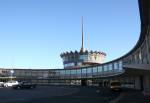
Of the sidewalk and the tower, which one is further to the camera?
the tower

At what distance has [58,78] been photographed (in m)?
142

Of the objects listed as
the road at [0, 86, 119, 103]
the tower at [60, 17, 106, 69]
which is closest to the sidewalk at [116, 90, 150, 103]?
the road at [0, 86, 119, 103]

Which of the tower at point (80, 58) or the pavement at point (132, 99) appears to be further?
the tower at point (80, 58)

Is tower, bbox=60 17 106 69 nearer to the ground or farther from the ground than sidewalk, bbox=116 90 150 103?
farther from the ground

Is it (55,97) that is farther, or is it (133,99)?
(55,97)

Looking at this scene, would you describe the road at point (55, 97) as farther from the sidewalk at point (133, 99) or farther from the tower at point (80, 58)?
the tower at point (80, 58)

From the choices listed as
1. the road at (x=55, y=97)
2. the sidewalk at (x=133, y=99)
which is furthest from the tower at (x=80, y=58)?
the sidewalk at (x=133, y=99)

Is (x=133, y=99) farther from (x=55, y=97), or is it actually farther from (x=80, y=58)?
(x=80, y=58)

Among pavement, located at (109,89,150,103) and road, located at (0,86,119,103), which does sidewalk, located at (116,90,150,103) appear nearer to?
pavement, located at (109,89,150,103)

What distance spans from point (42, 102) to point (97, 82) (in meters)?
90.3

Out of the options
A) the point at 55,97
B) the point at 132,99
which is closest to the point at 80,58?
the point at 55,97

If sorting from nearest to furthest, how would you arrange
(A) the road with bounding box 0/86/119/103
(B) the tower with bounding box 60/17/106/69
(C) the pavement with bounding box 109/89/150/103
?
(C) the pavement with bounding box 109/89/150/103
(A) the road with bounding box 0/86/119/103
(B) the tower with bounding box 60/17/106/69

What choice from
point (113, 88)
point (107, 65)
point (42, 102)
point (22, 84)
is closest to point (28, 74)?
point (107, 65)

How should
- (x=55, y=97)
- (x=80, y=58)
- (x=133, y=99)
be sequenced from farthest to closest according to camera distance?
(x=80, y=58) → (x=55, y=97) → (x=133, y=99)
